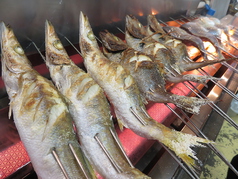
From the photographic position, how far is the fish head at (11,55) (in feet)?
4.43

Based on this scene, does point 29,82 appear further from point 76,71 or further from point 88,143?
point 88,143

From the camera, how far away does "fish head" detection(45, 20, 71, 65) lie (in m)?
1.51

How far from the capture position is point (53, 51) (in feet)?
5.11

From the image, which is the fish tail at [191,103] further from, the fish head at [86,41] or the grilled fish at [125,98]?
the fish head at [86,41]

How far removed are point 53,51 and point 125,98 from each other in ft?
2.27

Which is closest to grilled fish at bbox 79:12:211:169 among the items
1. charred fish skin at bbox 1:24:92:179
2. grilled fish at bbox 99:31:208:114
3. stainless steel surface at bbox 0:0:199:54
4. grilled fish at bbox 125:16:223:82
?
grilled fish at bbox 99:31:208:114

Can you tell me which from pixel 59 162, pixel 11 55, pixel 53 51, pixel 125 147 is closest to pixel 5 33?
pixel 11 55

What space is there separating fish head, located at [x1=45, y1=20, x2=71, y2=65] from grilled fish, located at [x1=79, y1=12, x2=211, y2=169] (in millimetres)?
246

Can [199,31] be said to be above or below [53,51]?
above

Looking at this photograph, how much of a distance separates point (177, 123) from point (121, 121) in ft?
2.92

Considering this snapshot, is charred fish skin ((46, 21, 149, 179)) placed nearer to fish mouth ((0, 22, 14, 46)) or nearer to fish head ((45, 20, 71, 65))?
fish head ((45, 20, 71, 65))

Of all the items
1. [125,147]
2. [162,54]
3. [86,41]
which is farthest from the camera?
[162,54]

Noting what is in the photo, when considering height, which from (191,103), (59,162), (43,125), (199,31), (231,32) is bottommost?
(59,162)

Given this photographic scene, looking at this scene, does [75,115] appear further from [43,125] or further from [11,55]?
[11,55]
